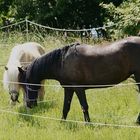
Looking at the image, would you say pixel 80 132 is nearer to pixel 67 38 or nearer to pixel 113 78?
pixel 113 78

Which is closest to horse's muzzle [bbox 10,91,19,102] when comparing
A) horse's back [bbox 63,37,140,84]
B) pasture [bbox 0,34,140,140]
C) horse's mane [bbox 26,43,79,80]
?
pasture [bbox 0,34,140,140]

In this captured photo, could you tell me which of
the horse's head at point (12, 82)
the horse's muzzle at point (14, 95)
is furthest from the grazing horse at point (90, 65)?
the horse's muzzle at point (14, 95)

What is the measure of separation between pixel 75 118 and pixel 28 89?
946 millimetres

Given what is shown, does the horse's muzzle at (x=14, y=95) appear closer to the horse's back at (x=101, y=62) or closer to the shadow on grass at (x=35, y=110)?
the shadow on grass at (x=35, y=110)

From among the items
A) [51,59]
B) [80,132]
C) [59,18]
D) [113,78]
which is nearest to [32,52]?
[51,59]

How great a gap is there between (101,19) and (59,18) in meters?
1.83

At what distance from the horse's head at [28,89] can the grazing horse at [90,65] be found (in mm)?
387

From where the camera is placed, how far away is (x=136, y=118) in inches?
284

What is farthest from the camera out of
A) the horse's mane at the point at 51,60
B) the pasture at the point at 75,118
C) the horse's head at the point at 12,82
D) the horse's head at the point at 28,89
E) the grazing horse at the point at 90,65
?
the horse's head at the point at 12,82

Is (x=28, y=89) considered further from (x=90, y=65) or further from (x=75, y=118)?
(x=90, y=65)

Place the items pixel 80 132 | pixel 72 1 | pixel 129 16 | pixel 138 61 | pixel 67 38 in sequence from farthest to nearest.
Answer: pixel 72 1 → pixel 67 38 → pixel 129 16 → pixel 138 61 → pixel 80 132

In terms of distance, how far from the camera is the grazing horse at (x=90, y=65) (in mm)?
6926

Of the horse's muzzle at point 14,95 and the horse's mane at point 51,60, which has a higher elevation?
the horse's mane at point 51,60

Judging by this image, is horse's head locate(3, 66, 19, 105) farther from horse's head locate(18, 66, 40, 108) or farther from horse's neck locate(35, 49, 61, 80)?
horse's neck locate(35, 49, 61, 80)
